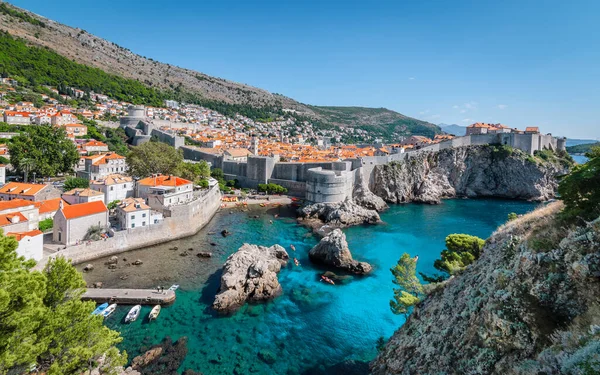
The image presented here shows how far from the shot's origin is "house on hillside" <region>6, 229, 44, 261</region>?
14391 millimetres

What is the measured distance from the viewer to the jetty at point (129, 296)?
13.7m

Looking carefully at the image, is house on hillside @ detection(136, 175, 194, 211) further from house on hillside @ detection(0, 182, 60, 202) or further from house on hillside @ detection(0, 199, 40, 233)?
house on hillside @ detection(0, 199, 40, 233)

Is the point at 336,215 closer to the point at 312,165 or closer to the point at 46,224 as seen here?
the point at 312,165

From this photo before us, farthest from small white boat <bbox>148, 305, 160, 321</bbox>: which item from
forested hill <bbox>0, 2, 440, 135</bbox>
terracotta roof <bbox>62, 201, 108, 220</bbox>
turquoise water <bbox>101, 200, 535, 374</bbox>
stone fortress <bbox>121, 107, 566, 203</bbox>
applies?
forested hill <bbox>0, 2, 440, 135</bbox>

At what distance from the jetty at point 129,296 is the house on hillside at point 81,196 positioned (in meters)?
8.92

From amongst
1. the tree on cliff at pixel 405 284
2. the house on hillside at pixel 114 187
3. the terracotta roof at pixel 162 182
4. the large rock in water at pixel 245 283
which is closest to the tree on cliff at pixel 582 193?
the tree on cliff at pixel 405 284

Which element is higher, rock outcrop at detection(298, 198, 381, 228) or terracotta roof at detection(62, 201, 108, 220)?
terracotta roof at detection(62, 201, 108, 220)

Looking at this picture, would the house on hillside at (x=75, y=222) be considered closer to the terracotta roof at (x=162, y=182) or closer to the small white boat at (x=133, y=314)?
the terracotta roof at (x=162, y=182)

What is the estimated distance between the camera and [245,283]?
14914mm

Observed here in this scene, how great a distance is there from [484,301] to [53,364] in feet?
26.0

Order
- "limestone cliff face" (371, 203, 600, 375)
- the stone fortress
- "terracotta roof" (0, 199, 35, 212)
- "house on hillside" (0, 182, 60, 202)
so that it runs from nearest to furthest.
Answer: "limestone cliff face" (371, 203, 600, 375)
"terracotta roof" (0, 199, 35, 212)
"house on hillside" (0, 182, 60, 202)
the stone fortress

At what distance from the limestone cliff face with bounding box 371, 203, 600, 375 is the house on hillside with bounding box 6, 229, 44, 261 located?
54.7 feet

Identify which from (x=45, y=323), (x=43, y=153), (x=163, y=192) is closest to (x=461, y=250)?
(x=45, y=323)

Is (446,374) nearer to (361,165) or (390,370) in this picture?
(390,370)
